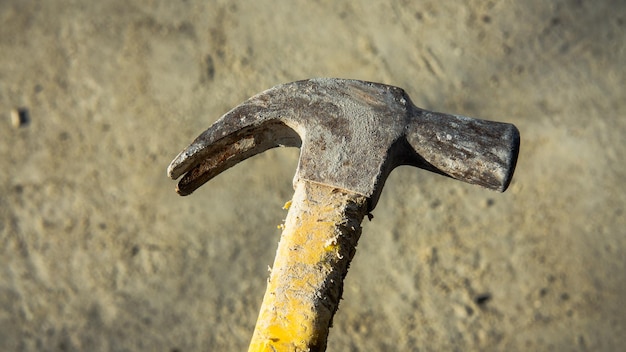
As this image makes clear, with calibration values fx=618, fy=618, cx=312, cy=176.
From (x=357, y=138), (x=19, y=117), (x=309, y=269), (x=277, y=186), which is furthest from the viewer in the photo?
(x=19, y=117)

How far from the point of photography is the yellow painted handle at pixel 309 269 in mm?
1116

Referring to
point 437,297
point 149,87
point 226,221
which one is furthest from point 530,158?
point 149,87

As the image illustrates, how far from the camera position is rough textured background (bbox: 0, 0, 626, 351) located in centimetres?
263

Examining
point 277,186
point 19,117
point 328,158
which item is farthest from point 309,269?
point 19,117

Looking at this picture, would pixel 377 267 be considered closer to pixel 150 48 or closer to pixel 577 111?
pixel 577 111

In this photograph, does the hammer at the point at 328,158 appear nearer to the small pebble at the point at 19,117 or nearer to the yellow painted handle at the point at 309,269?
the yellow painted handle at the point at 309,269

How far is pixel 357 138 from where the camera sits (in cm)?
125

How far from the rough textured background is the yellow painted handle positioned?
1491 mm

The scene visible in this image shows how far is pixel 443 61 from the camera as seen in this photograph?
295 centimetres

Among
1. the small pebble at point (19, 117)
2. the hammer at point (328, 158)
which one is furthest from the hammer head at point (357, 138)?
the small pebble at point (19, 117)

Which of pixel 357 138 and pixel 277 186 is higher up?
pixel 277 186

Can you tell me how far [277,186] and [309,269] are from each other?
1.67 m

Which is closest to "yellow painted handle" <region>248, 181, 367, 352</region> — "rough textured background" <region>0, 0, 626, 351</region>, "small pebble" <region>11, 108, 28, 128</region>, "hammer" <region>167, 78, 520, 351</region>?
"hammer" <region>167, 78, 520, 351</region>

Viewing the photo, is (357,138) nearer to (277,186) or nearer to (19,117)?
(277,186)
